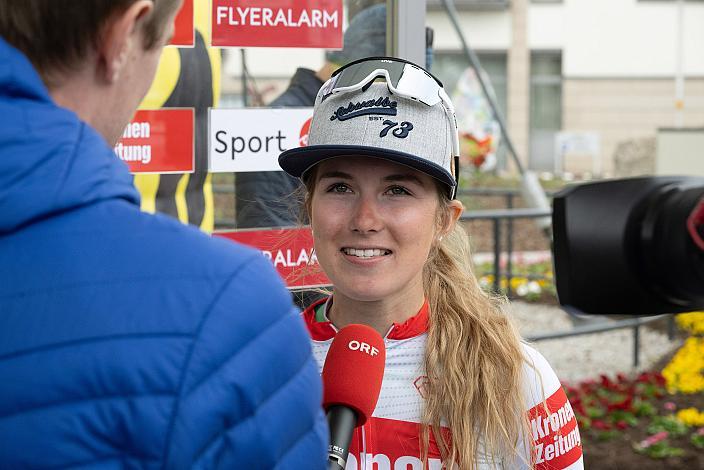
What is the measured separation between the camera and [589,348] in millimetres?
9812

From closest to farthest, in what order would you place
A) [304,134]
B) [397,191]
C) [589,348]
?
[397,191]
[304,134]
[589,348]

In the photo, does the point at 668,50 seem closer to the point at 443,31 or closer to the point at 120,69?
the point at 443,31

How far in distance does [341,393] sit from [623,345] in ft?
27.7

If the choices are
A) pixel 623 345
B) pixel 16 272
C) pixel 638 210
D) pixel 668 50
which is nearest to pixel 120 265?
pixel 16 272

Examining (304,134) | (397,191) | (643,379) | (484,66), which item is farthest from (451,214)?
(484,66)

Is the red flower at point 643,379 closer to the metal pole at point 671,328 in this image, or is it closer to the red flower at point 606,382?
the red flower at point 606,382

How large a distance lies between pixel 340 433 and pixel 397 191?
0.75 metres

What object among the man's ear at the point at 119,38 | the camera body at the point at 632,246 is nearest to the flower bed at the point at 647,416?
the camera body at the point at 632,246

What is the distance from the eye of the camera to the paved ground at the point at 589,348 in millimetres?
8891

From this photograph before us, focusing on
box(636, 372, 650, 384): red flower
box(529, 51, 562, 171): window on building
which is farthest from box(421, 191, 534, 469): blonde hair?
box(529, 51, 562, 171): window on building

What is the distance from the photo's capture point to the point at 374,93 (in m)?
2.34

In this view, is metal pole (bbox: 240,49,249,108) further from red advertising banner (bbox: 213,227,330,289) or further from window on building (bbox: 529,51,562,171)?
window on building (bbox: 529,51,562,171)

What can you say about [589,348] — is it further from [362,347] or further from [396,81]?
[362,347]

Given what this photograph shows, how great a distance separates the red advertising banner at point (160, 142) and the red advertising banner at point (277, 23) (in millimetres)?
256
